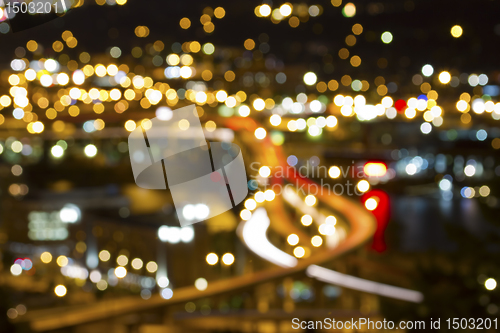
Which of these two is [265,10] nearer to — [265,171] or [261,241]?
[265,171]

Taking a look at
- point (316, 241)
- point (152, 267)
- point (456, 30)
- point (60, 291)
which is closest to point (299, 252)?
point (316, 241)

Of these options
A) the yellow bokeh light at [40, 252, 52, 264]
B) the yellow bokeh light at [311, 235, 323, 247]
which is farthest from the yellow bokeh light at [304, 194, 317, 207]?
the yellow bokeh light at [40, 252, 52, 264]

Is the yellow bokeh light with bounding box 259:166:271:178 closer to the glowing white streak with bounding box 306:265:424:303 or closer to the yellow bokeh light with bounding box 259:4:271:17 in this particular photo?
the glowing white streak with bounding box 306:265:424:303

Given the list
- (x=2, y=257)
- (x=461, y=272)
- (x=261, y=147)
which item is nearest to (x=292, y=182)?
(x=261, y=147)

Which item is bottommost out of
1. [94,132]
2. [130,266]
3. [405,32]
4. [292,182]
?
[130,266]

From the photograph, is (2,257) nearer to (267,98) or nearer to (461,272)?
(267,98)
